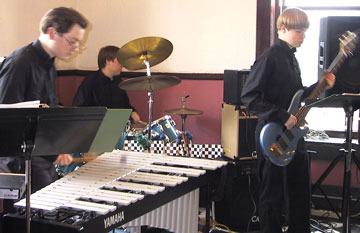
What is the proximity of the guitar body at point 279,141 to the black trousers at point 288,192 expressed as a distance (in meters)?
0.06

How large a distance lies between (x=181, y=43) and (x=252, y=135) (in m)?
1.40

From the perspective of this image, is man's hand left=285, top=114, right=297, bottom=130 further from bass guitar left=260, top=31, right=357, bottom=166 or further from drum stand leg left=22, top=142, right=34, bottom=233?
drum stand leg left=22, top=142, right=34, bottom=233

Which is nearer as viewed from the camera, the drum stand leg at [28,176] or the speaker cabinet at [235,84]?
the drum stand leg at [28,176]

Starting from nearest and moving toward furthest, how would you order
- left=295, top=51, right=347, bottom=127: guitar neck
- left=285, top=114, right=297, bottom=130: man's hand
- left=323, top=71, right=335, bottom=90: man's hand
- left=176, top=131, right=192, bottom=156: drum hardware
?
left=285, top=114, right=297, bottom=130: man's hand, left=295, top=51, right=347, bottom=127: guitar neck, left=323, top=71, right=335, bottom=90: man's hand, left=176, top=131, right=192, bottom=156: drum hardware

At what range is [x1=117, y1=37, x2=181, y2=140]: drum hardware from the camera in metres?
4.57

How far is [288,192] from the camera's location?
3680 mm

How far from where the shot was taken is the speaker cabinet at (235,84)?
181 inches

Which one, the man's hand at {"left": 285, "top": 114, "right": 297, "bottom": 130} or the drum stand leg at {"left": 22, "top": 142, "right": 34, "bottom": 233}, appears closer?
the drum stand leg at {"left": 22, "top": 142, "right": 34, "bottom": 233}

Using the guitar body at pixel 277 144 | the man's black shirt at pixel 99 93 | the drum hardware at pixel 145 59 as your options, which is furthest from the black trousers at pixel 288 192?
the man's black shirt at pixel 99 93

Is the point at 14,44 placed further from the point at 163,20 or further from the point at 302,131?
the point at 302,131

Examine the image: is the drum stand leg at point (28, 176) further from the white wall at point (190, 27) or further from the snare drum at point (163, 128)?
the white wall at point (190, 27)

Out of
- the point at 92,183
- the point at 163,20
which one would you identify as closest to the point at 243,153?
the point at 163,20

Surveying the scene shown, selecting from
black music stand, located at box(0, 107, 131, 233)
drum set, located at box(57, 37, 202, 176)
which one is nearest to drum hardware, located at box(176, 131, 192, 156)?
A: drum set, located at box(57, 37, 202, 176)

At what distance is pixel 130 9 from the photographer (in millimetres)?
5633
